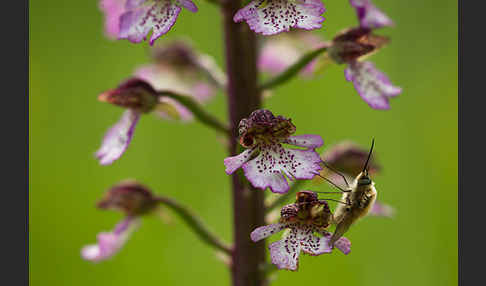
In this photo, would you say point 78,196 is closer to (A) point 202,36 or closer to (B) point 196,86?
(B) point 196,86

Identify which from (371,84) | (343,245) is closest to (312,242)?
(343,245)

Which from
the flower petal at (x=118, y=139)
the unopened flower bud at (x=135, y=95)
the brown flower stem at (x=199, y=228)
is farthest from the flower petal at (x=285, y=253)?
the unopened flower bud at (x=135, y=95)

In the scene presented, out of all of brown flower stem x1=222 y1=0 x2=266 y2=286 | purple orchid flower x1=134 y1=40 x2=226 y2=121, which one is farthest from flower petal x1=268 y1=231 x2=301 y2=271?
purple orchid flower x1=134 y1=40 x2=226 y2=121

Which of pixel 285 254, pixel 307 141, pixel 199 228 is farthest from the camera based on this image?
pixel 199 228

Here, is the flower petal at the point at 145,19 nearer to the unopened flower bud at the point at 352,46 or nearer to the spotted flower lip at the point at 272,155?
the spotted flower lip at the point at 272,155

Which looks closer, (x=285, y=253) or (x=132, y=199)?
(x=285, y=253)

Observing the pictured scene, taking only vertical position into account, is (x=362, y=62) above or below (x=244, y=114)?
above

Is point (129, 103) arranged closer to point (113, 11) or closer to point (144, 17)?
point (144, 17)
